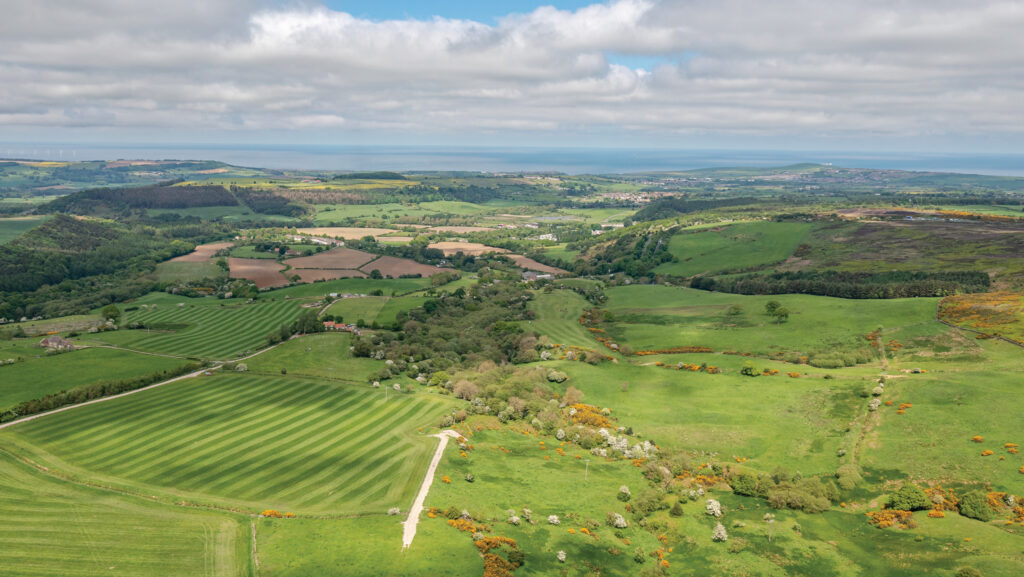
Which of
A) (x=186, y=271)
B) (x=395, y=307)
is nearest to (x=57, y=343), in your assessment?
(x=395, y=307)

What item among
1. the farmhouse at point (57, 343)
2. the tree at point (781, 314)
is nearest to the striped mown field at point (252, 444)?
the farmhouse at point (57, 343)

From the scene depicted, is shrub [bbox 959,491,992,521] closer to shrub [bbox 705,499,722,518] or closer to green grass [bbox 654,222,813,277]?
shrub [bbox 705,499,722,518]

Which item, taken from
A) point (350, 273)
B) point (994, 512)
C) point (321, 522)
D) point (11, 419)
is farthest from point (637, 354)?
point (350, 273)

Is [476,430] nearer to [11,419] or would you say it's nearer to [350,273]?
[11,419]

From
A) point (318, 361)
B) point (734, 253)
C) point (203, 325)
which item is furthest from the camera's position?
point (734, 253)

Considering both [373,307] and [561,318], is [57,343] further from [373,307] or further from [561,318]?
[561,318]
